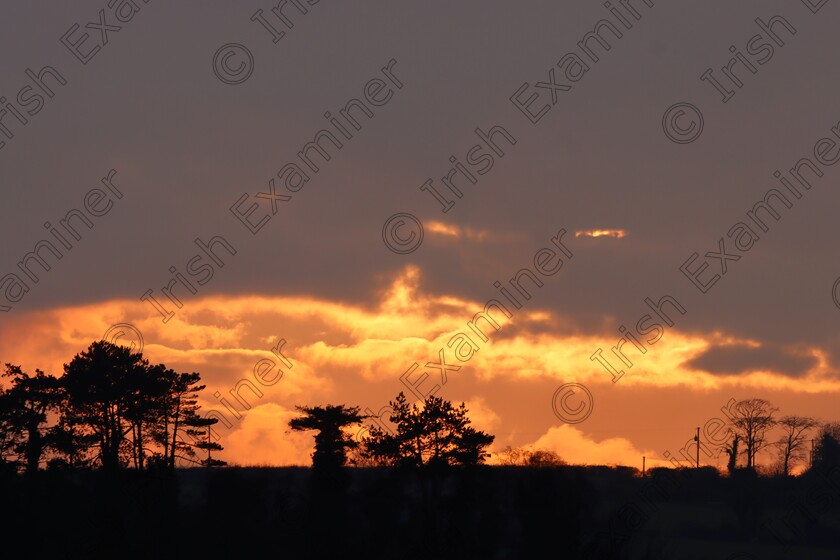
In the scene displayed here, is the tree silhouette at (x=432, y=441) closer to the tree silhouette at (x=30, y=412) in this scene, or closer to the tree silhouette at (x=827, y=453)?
the tree silhouette at (x=30, y=412)

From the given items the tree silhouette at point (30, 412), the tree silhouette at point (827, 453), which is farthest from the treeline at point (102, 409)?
the tree silhouette at point (827, 453)

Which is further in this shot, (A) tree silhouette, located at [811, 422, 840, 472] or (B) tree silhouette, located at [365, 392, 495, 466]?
(A) tree silhouette, located at [811, 422, 840, 472]

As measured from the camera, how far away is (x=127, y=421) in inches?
4156

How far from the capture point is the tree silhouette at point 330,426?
103312 mm

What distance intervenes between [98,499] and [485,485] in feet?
112

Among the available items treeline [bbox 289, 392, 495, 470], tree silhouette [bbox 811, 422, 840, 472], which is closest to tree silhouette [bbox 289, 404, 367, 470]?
treeline [bbox 289, 392, 495, 470]

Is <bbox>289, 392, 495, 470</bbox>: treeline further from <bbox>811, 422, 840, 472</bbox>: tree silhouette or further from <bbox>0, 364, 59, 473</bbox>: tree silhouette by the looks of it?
<bbox>811, 422, 840, 472</bbox>: tree silhouette

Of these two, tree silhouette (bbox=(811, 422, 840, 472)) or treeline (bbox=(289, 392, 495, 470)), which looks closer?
treeline (bbox=(289, 392, 495, 470))

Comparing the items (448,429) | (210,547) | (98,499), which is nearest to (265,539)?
(210,547)

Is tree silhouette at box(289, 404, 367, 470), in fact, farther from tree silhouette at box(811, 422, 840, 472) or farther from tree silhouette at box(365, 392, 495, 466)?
tree silhouette at box(811, 422, 840, 472)

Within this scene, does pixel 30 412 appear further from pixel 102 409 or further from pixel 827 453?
pixel 827 453

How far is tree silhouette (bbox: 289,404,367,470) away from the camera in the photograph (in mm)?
103312

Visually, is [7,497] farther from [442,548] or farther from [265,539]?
[442,548]

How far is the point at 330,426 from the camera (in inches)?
4114
